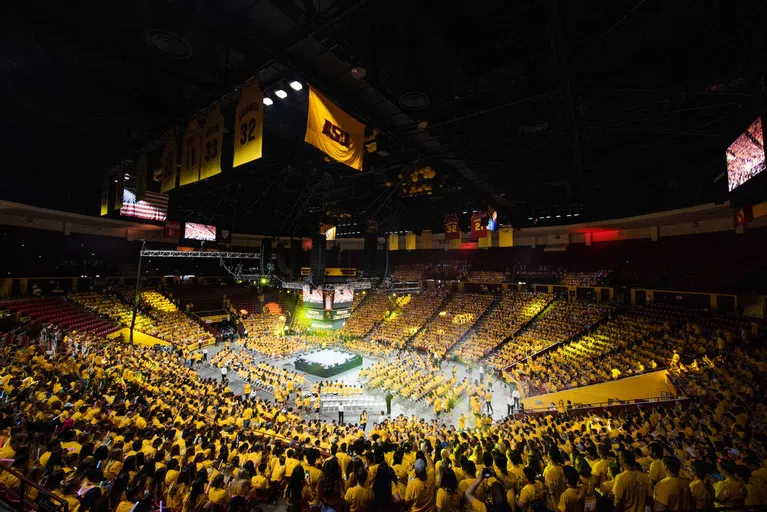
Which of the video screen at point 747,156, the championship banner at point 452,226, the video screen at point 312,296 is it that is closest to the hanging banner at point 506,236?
the championship banner at point 452,226

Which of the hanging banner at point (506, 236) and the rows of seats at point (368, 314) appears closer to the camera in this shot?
the hanging banner at point (506, 236)

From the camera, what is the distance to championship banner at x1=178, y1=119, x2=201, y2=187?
842 cm

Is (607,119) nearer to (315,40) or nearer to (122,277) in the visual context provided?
(315,40)

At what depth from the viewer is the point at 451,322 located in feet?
85.4

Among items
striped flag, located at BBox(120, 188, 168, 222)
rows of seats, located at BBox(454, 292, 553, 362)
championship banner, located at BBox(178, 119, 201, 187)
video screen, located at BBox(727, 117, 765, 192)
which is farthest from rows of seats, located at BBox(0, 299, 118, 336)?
video screen, located at BBox(727, 117, 765, 192)

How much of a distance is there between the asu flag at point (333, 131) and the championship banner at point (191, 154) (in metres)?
3.84

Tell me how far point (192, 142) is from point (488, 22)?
781 cm

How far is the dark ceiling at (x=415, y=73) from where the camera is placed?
19.4 feet

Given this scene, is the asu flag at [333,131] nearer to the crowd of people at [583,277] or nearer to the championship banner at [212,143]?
the championship banner at [212,143]

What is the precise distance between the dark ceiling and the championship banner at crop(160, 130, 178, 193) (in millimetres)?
548

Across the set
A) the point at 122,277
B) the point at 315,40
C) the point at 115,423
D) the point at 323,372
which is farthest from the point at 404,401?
the point at 122,277

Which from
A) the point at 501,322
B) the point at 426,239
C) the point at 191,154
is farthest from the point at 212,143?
the point at 501,322

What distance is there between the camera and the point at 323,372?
19.2m

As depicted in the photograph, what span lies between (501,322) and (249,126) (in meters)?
21.9
